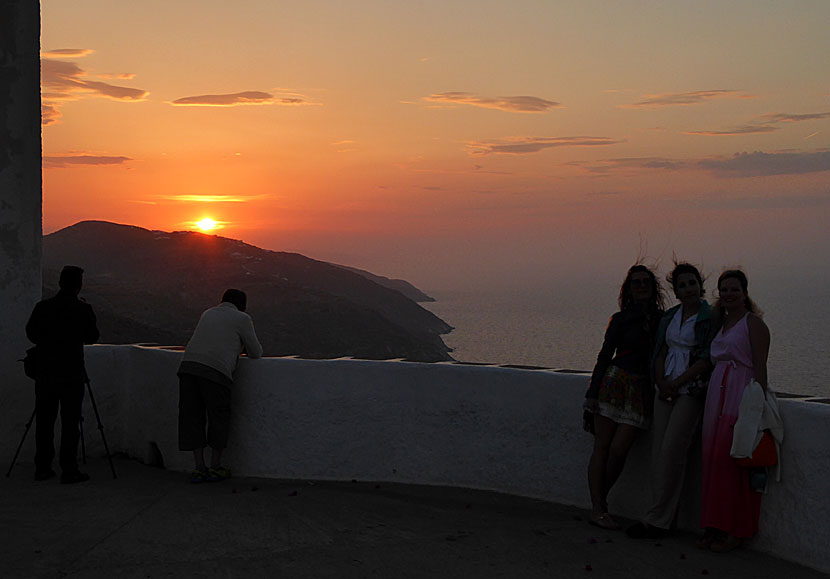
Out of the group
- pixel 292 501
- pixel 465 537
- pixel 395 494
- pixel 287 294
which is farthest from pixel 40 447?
pixel 287 294

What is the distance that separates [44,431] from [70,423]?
8.6 inches

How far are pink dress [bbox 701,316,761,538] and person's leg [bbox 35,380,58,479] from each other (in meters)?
4.89

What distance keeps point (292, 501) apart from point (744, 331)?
323 cm

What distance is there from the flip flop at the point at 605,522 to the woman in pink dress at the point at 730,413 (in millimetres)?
599

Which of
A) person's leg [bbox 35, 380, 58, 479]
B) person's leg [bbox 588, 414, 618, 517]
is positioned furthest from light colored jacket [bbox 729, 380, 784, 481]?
person's leg [bbox 35, 380, 58, 479]

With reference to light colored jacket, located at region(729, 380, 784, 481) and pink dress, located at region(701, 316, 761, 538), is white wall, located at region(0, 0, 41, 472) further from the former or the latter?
light colored jacket, located at region(729, 380, 784, 481)

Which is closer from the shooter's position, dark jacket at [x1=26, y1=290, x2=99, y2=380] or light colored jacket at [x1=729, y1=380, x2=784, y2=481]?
light colored jacket at [x1=729, y1=380, x2=784, y2=481]

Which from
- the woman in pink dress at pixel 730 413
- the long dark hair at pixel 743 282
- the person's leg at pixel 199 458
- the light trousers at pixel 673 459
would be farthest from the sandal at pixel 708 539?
the person's leg at pixel 199 458

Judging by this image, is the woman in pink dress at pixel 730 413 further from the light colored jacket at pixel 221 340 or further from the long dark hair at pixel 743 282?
the light colored jacket at pixel 221 340

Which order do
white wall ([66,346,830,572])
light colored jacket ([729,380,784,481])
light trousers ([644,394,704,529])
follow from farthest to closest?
white wall ([66,346,830,572]) → light trousers ([644,394,704,529]) → light colored jacket ([729,380,784,481])

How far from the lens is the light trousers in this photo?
551cm

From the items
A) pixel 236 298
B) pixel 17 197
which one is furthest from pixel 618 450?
pixel 17 197

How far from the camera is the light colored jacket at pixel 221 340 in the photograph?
22.8 ft

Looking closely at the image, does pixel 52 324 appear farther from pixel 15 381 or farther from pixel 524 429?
pixel 524 429
